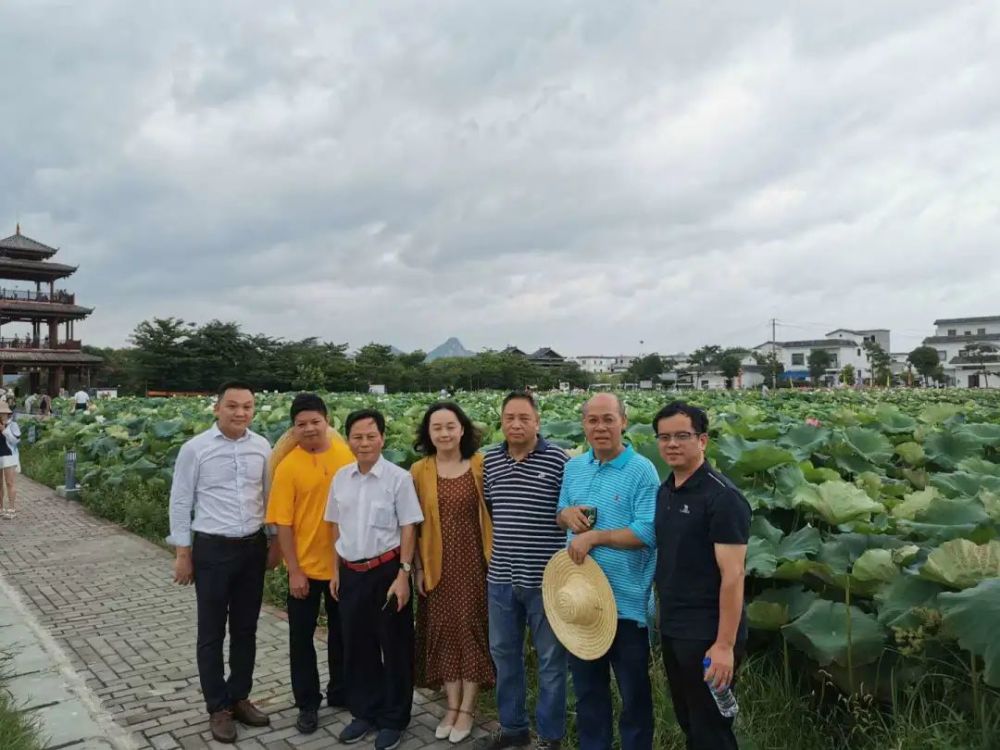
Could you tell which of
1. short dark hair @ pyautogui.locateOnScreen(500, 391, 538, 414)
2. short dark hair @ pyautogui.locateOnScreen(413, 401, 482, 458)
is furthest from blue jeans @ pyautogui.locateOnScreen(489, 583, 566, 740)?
short dark hair @ pyautogui.locateOnScreen(500, 391, 538, 414)

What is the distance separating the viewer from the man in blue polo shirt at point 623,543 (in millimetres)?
2557

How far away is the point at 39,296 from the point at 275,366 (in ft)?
47.8

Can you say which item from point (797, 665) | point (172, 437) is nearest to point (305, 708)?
point (797, 665)

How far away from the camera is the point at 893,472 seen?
561 cm

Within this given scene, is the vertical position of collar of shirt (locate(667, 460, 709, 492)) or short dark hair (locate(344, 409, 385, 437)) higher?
short dark hair (locate(344, 409, 385, 437))

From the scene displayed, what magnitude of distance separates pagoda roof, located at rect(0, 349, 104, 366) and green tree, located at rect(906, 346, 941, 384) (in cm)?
6189

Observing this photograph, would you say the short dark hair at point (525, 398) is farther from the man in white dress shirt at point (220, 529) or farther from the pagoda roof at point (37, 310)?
the pagoda roof at point (37, 310)

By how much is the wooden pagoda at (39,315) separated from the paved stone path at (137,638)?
30759 millimetres

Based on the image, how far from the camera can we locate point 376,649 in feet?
10.5

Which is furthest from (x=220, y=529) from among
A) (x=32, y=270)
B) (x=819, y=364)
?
(x=819, y=364)

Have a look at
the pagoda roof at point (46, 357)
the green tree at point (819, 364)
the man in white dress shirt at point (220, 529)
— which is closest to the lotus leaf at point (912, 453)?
the man in white dress shirt at point (220, 529)

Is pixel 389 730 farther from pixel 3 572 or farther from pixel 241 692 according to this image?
pixel 3 572

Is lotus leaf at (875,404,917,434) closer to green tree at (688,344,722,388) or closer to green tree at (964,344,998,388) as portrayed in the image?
green tree at (964,344,998,388)

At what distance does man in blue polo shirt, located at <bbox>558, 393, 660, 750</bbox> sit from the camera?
8.39 ft
